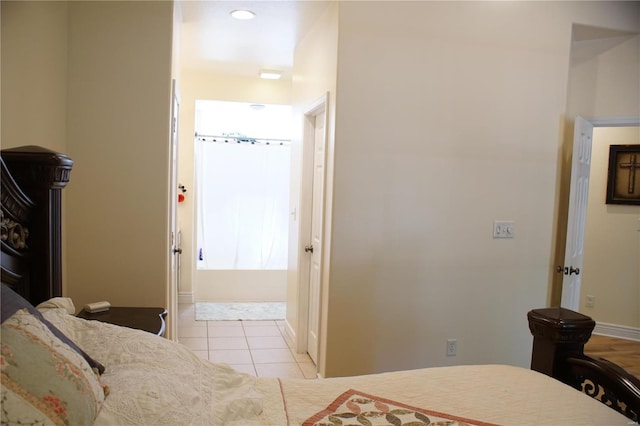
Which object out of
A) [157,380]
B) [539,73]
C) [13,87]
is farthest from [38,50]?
[539,73]

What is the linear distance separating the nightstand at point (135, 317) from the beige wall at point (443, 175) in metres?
1.13

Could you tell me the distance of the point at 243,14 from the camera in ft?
11.2

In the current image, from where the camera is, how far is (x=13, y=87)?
184cm

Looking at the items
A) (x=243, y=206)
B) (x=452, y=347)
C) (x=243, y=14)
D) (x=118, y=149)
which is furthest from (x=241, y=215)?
(x=452, y=347)

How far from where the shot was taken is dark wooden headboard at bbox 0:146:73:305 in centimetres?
149

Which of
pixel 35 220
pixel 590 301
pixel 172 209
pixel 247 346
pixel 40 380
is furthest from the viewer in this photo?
Result: pixel 590 301

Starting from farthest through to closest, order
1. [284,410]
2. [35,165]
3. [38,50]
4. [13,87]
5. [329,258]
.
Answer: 1. [329,258]
2. [38,50]
3. [13,87]
4. [35,165]
5. [284,410]

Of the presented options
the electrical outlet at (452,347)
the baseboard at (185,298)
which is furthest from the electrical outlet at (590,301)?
the baseboard at (185,298)

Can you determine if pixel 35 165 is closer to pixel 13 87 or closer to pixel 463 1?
pixel 13 87

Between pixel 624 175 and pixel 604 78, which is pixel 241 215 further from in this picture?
pixel 624 175

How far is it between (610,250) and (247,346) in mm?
3769

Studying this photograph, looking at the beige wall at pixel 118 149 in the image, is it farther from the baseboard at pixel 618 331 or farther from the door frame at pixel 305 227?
the baseboard at pixel 618 331

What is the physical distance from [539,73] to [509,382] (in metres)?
2.48

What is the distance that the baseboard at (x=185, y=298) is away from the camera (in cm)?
550
